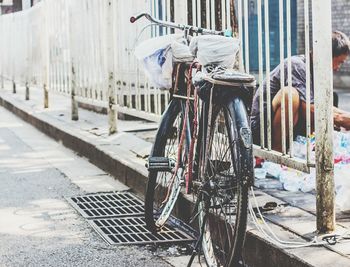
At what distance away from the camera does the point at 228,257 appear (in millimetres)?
3586

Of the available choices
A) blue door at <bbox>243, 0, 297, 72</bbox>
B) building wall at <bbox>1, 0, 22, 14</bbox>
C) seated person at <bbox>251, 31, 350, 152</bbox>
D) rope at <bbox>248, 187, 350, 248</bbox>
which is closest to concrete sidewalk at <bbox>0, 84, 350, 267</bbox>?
rope at <bbox>248, 187, 350, 248</bbox>

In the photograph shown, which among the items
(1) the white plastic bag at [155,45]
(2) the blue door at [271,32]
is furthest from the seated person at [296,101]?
(1) the white plastic bag at [155,45]

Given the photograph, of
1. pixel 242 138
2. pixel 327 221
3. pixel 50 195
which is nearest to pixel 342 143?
pixel 327 221

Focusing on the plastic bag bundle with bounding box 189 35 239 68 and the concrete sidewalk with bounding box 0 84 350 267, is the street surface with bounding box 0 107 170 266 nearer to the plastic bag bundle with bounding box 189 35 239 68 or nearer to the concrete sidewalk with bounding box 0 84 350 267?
the concrete sidewalk with bounding box 0 84 350 267

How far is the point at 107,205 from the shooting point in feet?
19.6

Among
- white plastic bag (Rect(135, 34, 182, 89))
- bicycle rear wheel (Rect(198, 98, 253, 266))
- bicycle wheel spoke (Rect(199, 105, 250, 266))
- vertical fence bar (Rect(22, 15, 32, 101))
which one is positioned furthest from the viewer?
vertical fence bar (Rect(22, 15, 32, 101))

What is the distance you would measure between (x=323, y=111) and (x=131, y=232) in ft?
A: 6.00

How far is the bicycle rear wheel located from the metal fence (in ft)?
1.69

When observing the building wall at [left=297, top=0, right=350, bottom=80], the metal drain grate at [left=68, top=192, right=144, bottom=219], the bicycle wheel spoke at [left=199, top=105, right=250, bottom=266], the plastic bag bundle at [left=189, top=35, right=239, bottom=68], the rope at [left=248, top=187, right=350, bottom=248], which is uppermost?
the building wall at [left=297, top=0, right=350, bottom=80]

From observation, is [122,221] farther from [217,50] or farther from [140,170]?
[217,50]

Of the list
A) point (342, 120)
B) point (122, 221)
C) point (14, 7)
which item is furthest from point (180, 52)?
point (14, 7)

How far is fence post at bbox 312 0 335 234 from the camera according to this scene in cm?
383

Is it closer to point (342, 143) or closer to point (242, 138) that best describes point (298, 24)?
point (342, 143)

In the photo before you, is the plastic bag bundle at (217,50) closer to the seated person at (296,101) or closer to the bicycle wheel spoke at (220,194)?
the bicycle wheel spoke at (220,194)
